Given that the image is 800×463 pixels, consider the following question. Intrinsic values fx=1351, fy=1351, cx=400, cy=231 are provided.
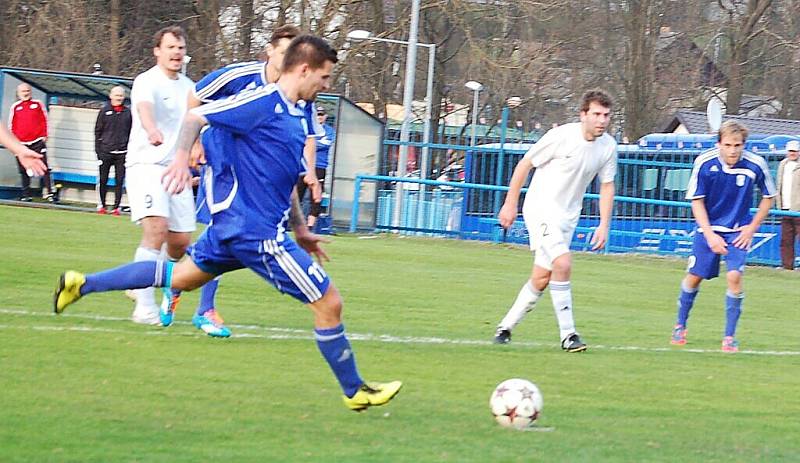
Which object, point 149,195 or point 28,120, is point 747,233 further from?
point 28,120

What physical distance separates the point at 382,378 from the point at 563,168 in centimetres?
267

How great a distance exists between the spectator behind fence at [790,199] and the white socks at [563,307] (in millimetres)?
11966

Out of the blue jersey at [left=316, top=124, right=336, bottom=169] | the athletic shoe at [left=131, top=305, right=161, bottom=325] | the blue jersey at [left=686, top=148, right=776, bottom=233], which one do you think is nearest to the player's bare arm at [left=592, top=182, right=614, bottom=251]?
the blue jersey at [left=686, top=148, right=776, bottom=233]

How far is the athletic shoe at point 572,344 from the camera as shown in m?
9.04

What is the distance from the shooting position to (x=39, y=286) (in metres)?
10.8

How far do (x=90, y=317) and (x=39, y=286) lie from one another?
1.87 metres

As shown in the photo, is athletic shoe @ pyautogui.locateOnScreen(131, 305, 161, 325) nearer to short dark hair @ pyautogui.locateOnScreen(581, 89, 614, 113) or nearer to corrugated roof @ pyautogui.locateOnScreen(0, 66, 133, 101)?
short dark hair @ pyautogui.locateOnScreen(581, 89, 614, 113)

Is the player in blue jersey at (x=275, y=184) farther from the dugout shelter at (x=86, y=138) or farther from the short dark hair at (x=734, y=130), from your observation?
Answer: the dugout shelter at (x=86, y=138)

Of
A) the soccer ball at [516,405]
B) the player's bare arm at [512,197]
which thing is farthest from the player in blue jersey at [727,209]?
the soccer ball at [516,405]

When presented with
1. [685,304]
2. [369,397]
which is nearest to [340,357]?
[369,397]

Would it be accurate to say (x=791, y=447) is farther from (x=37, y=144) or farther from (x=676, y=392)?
(x=37, y=144)

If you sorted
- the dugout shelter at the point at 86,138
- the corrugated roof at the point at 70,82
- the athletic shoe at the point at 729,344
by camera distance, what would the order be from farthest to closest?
the corrugated roof at the point at 70,82
the dugout shelter at the point at 86,138
the athletic shoe at the point at 729,344

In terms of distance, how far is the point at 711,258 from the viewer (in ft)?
33.6

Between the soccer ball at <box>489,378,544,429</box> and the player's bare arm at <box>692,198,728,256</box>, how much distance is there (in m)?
4.36
